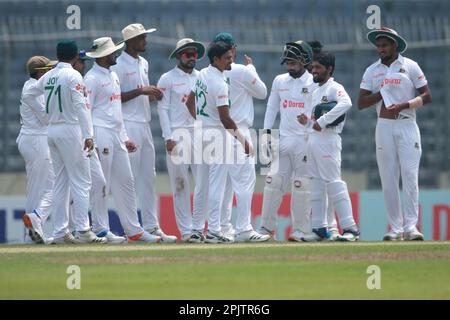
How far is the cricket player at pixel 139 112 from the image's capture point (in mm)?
14156

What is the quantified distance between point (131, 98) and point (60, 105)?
112 centimetres

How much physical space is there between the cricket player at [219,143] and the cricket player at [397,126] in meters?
1.54

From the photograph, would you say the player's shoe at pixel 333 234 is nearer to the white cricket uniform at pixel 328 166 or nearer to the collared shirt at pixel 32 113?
the white cricket uniform at pixel 328 166

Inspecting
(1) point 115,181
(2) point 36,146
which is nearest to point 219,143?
(1) point 115,181

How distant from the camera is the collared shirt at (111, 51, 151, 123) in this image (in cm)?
1417

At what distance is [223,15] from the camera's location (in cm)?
2022

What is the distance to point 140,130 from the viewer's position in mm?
14203

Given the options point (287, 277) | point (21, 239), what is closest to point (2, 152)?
point (21, 239)

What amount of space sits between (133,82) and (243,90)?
1.29 metres

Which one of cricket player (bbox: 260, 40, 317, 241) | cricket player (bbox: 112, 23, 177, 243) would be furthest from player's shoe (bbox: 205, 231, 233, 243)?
cricket player (bbox: 260, 40, 317, 241)

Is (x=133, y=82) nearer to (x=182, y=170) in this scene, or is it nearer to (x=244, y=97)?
(x=182, y=170)

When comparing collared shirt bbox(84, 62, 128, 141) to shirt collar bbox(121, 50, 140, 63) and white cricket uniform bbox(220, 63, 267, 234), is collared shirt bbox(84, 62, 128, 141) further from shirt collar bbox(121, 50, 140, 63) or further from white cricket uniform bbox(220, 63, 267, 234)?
white cricket uniform bbox(220, 63, 267, 234)

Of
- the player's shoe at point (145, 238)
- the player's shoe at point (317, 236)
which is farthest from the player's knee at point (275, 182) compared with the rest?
the player's shoe at point (145, 238)

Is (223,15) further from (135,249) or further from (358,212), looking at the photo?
(135,249)
